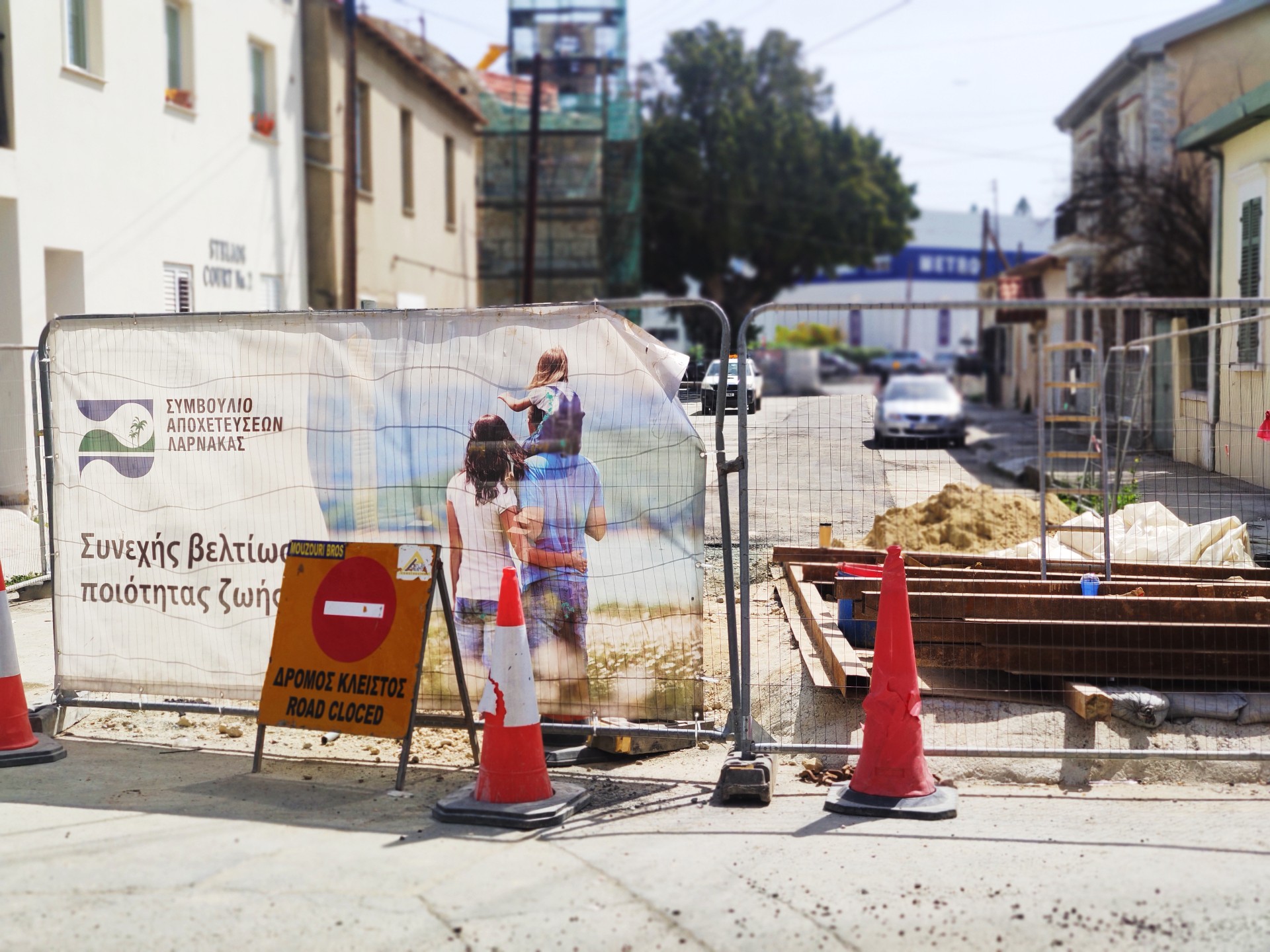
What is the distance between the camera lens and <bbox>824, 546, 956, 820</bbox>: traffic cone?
208 inches

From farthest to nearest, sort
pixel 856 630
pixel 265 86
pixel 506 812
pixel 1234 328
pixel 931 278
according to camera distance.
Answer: pixel 931 278 → pixel 265 86 → pixel 1234 328 → pixel 856 630 → pixel 506 812

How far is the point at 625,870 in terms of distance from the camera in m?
4.61

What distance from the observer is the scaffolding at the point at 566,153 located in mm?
40438

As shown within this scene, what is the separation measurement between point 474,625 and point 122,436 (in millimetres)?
2196

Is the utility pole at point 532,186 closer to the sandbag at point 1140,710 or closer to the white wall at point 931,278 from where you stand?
the sandbag at point 1140,710

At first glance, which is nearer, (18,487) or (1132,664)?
(1132,664)

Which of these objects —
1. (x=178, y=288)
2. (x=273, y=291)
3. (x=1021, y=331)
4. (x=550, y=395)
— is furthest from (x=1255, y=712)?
(x=1021, y=331)

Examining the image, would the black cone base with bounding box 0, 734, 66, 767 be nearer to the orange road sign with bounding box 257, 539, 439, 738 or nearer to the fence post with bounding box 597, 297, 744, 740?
the orange road sign with bounding box 257, 539, 439, 738

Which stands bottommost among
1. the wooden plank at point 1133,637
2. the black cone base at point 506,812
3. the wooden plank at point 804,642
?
the black cone base at point 506,812

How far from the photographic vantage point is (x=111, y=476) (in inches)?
258

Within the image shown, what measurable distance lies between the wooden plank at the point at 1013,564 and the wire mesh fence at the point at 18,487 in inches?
242

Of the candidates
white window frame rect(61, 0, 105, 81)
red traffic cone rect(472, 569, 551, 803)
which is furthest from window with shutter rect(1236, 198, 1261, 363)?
white window frame rect(61, 0, 105, 81)

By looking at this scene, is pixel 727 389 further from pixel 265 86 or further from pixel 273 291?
pixel 265 86

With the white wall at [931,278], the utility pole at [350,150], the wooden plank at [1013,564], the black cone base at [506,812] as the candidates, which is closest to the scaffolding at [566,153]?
the utility pole at [350,150]
